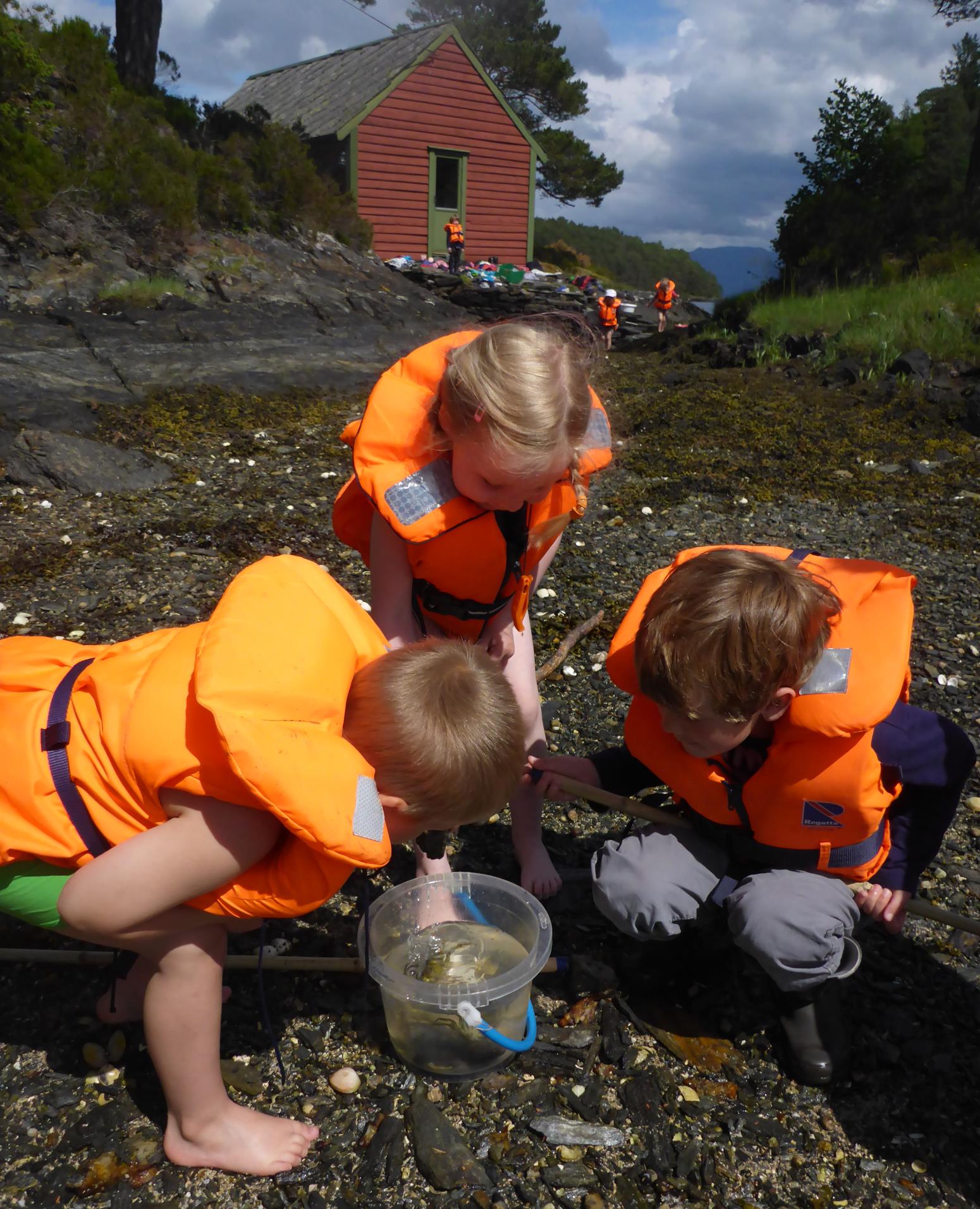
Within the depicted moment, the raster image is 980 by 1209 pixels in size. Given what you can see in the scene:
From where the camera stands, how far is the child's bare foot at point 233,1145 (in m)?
1.98

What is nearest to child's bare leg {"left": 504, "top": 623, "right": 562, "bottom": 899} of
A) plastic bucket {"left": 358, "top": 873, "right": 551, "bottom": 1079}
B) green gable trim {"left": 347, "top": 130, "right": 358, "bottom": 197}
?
plastic bucket {"left": 358, "top": 873, "right": 551, "bottom": 1079}

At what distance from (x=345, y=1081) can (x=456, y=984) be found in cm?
40

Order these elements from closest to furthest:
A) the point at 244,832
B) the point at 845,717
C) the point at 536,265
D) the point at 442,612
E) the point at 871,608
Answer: the point at 244,832 < the point at 845,717 < the point at 871,608 < the point at 442,612 < the point at 536,265

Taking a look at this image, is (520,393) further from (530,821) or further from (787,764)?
(530,821)

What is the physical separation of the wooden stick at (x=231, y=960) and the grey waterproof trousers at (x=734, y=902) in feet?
0.97

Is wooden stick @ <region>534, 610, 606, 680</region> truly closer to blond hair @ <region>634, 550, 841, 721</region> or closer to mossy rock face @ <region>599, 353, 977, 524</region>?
blond hair @ <region>634, 550, 841, 721</region>

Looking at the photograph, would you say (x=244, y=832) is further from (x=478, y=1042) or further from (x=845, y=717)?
(x=845, y=717)

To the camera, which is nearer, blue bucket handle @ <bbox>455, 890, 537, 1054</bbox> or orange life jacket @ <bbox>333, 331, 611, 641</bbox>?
blue bucket handle @ <bbox>455, 890, 537, 1054</bbox>

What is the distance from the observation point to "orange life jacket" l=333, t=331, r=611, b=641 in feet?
9.08

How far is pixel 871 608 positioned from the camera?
7.54 ft

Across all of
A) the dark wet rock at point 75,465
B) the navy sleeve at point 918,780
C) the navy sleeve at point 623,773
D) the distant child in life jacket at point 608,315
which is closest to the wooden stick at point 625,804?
the navy sleeve at point 623,773

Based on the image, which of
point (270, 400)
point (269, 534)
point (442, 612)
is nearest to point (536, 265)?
point (270, 400)

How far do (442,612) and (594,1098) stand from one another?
1.49 meters

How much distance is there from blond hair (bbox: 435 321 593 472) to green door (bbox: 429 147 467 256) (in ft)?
73.2
